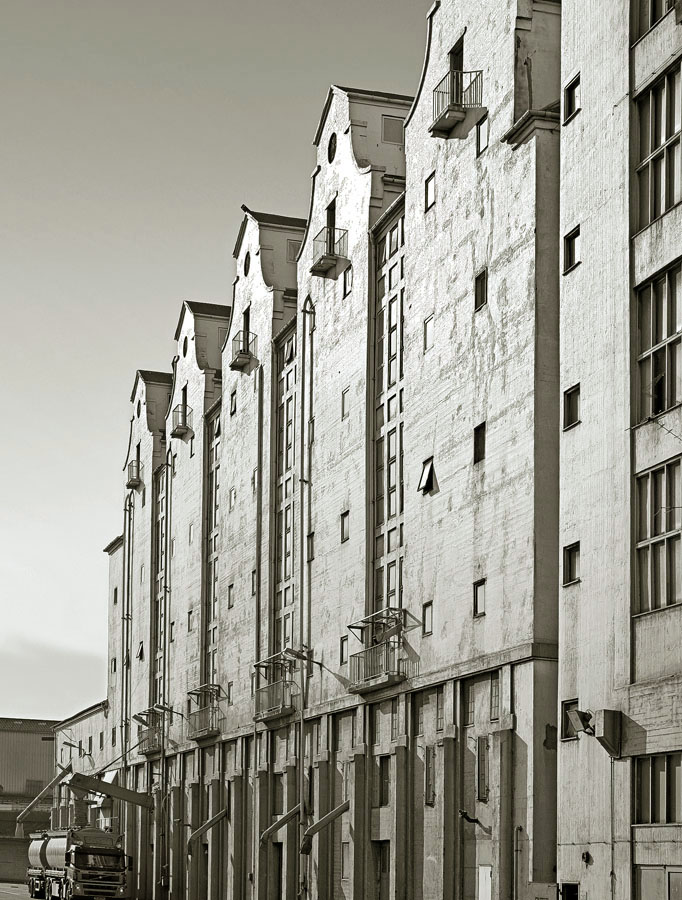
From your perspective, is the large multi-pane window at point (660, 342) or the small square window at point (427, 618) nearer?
the large multi-pane window at point (660, 342)

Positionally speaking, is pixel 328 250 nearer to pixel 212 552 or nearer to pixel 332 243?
pixel 332 243

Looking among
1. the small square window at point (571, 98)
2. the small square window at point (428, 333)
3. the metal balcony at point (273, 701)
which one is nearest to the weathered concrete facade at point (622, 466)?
the small square window at point (571, 98)

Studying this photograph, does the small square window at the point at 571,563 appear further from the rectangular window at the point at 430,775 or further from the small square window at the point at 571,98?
the small square window at the point at 571,98

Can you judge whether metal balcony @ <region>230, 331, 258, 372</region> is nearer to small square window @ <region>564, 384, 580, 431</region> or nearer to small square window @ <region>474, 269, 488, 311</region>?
small square window @ <region>474, 269, 488, 311</region>

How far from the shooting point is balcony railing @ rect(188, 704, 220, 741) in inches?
2530

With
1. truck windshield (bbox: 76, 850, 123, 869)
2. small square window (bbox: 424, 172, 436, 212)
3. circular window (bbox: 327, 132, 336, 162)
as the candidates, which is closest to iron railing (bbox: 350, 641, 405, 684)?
small square window (bbox: 424, 172, 436, 212)

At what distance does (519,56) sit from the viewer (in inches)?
1492

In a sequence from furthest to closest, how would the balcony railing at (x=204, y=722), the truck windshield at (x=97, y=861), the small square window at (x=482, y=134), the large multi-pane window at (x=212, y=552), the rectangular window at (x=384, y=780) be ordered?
the large multi-pane window at (x=212, y=552) → the truck windshield at (x=97, y=861) → the balcony railing at (x=204, y=722) → the rectangular window at (x=384, y=780) → the small square window at (x=482, y=134)

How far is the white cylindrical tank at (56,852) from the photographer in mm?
67375

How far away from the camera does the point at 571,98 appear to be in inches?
1371

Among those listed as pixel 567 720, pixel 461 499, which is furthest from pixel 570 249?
pixel 567 720

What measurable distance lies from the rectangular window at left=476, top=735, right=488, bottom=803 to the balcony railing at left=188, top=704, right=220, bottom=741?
28330 mm

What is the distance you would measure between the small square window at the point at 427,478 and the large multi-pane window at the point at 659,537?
1234 cm

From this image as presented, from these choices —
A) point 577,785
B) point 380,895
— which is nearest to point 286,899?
point 380,895
